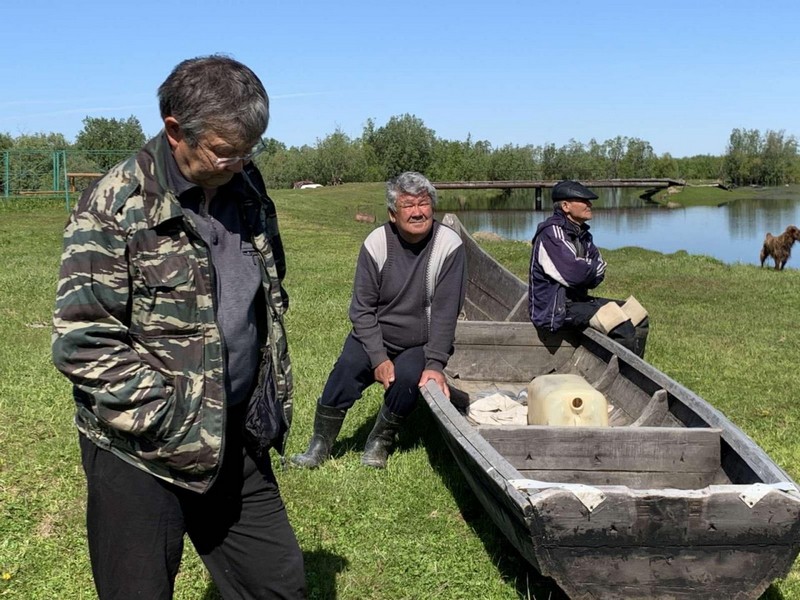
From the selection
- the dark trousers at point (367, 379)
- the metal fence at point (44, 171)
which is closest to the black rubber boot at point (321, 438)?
the dark trousers at point (367, 379)

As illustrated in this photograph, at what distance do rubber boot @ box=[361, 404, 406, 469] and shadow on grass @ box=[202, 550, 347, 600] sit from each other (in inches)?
44.1

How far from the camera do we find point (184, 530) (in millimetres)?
2633

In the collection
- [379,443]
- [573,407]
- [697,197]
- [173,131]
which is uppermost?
[173,131]

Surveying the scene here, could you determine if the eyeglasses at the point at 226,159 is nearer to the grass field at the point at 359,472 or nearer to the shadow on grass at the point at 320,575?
the shadow on grass at the point at 320,575

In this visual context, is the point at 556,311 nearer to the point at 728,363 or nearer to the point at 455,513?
the point at 455,513

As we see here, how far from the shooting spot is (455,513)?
4.95 metres

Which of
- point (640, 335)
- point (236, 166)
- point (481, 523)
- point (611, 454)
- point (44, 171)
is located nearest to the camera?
point (236, 166)

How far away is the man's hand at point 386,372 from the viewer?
5.18 m

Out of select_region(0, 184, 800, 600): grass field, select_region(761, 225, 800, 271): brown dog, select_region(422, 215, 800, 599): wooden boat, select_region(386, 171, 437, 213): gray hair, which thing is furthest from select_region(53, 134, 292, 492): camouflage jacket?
select_region(761, 225, 800, 271): brown dog

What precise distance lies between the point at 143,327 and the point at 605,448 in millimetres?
2923

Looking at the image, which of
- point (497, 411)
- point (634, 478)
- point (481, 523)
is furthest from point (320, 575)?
point (497, 411)

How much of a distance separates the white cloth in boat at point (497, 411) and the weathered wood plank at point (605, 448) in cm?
115

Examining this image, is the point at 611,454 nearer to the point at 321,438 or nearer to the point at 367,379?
the point at 367,379

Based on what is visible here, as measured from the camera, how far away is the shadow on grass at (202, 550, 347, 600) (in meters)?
4.01
